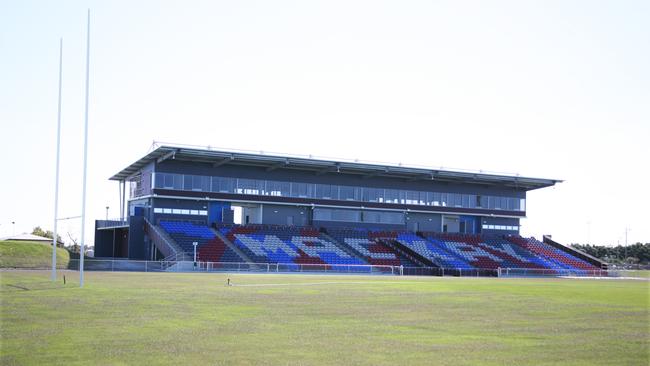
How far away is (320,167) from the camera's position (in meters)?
73.9

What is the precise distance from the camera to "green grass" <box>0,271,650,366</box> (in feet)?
38.2

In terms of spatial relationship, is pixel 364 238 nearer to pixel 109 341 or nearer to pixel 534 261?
pixel 534 261

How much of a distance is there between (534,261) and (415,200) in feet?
47.4

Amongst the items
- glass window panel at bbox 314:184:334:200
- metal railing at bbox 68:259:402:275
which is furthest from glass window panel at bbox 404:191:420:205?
metal railing at bbox 68:259:402:275

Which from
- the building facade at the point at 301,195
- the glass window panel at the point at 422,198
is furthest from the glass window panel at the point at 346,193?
the glass window panel at the point at 422,198

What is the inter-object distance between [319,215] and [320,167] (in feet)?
18.0

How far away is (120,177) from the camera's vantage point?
267 feet

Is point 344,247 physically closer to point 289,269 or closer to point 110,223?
point 289,269

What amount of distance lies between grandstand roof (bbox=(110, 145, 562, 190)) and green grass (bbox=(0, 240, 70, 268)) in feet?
43.1

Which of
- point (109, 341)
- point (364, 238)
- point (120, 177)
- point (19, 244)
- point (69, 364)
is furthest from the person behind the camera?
point (120, 177)

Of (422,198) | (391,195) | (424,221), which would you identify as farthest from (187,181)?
(424,221)

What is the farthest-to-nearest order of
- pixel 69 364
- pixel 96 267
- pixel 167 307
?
pixel 96 267
pixel 167 307
pixel 69 364

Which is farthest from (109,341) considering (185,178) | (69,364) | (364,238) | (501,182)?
(501,182)

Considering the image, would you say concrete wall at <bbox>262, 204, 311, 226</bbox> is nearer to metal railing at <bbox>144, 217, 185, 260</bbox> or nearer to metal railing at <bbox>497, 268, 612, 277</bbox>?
metal railing at <bbox>144, 217, 185, 260</bbox>
